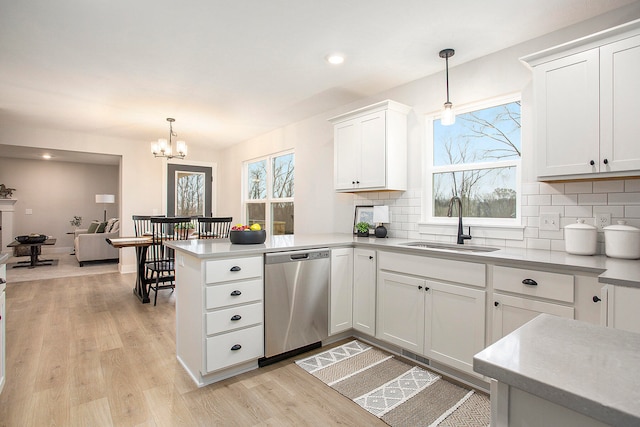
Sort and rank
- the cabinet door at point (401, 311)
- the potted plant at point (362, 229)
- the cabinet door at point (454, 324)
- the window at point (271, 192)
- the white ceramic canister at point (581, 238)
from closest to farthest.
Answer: the white ceramic canister at point (581, 238) → the cabinet door at point (454, 324) → the cabinet door at point (401, 311) → the potted plant at point (362, 229) → the window at point (271, 192)

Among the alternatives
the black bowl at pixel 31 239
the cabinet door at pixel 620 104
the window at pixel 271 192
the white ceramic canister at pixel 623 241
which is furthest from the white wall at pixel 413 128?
the black bowl at pixel 31 239

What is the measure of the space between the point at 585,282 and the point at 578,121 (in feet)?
3.22

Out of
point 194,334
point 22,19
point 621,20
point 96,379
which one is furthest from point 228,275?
point 621,20

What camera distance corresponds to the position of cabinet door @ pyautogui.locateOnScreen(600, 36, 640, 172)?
6.15ft

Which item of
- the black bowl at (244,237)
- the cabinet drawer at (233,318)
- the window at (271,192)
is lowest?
the cabinet drawer at (233,318)

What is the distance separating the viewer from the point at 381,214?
3422 millimetres

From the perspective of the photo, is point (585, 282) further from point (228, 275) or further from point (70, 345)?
point (70, 345)

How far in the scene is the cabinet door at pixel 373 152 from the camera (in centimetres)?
319

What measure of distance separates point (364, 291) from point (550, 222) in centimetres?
151

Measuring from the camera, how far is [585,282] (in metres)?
1.79

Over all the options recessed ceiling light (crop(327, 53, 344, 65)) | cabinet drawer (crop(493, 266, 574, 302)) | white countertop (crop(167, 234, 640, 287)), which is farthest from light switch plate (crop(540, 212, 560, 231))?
recessed ceiling light (crop(327, 53, 344, 65))

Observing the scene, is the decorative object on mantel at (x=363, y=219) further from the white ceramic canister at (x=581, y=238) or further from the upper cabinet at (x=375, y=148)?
the white ceramic canister at (x=581, y=238)

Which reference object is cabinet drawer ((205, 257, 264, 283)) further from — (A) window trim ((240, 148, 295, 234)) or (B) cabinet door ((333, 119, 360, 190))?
(A) window trim ((240, 148, 295, 234))

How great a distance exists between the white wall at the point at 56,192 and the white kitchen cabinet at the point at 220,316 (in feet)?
26.5
